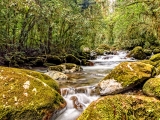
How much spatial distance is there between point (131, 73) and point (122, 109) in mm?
3100

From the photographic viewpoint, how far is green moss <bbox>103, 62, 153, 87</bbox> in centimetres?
578

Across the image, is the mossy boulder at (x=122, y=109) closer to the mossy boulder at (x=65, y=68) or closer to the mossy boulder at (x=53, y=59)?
the mossy boulder at (x=65, y=68)

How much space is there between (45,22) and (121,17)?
16.1 ft

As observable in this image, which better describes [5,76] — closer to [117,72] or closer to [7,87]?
[7,87]

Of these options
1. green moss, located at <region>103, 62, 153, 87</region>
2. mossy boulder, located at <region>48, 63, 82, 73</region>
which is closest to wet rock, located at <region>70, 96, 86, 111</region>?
green moss, located at <region>103, 62, 153, 87</region>

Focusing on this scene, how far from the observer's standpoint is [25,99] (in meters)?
3.95

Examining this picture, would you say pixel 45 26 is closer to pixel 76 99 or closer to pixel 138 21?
pixel 76 99

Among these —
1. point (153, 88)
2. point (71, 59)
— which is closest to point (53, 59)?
point (71, 59)

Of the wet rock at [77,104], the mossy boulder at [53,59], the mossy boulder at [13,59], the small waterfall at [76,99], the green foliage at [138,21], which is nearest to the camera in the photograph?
the small waterfall at [76,99]

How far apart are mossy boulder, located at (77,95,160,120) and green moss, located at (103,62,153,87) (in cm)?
262

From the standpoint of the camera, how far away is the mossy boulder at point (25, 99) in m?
3.75

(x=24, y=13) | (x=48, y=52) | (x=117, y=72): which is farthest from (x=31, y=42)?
(x=117, y=72)

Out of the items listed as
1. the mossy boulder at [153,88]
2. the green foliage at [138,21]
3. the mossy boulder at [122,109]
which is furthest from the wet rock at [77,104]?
the green foliage at [138,21]

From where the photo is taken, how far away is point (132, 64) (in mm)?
6316
